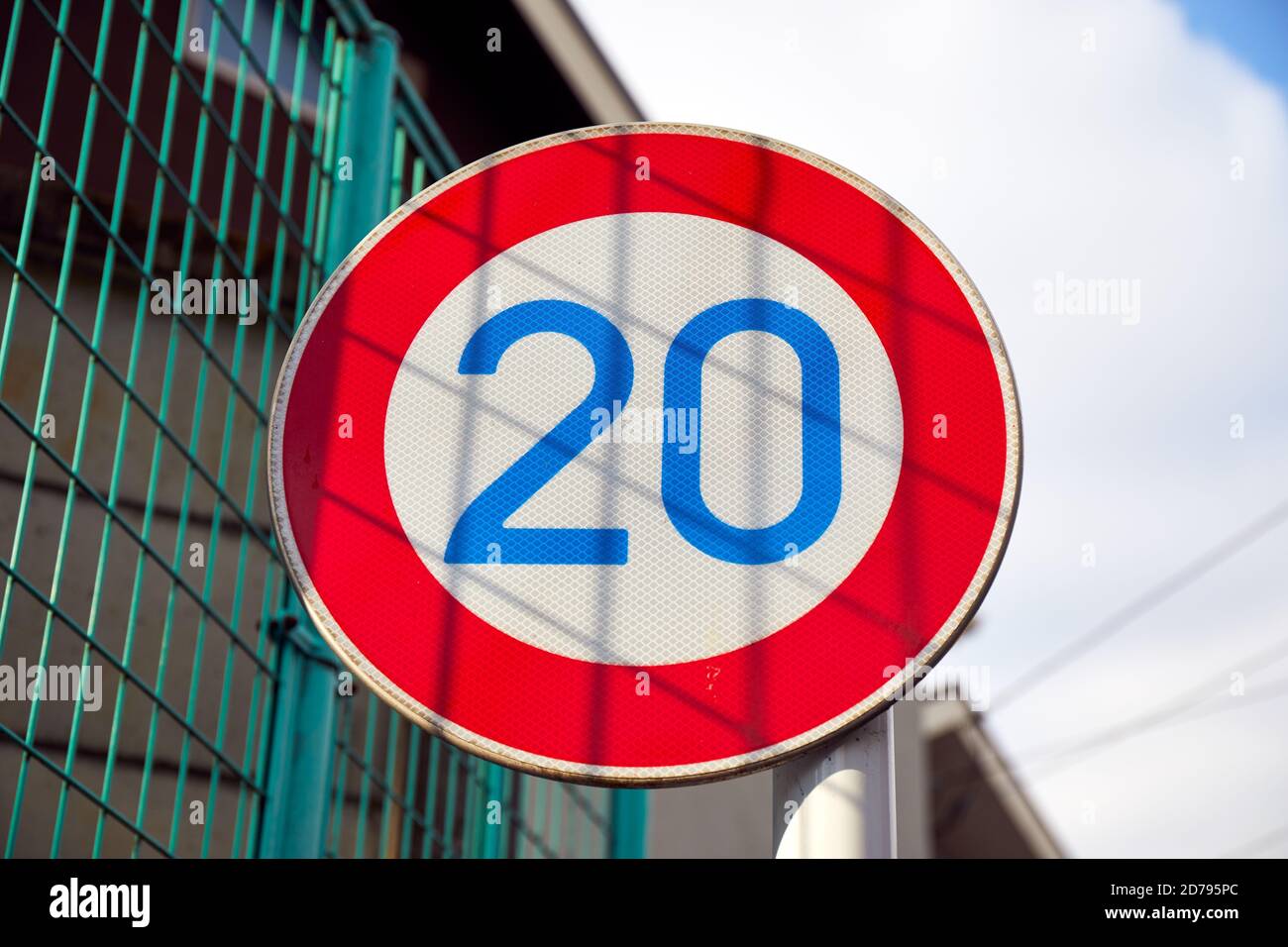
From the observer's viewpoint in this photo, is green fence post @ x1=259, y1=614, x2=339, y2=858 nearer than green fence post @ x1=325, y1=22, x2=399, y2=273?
Yes

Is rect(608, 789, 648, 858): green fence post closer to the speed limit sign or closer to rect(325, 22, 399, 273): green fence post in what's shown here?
rect(325, 22, 399, 273): green fence post

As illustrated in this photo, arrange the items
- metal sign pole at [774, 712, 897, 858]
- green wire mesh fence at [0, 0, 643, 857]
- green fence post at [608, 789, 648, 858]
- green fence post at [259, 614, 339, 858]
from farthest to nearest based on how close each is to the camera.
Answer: green fence post at [608, 789, 648, 858], green wire mesh fence at [0, 0, 643, 857], green fence post at [259, 614, 339, 858], metal sign pole at [774, 712, 897, 858]

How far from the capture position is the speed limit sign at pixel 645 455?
5.52ft

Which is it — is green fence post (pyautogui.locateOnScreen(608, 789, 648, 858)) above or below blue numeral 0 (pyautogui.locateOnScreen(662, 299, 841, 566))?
below

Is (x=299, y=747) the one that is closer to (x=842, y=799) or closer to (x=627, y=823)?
(x=842, y=799)

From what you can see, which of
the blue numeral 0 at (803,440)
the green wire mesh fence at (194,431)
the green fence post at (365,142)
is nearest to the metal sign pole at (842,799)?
the blue numeral 0 at (803,440)

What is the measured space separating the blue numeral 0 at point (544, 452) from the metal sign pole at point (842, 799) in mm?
312

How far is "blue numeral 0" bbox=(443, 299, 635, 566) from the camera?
176 cm

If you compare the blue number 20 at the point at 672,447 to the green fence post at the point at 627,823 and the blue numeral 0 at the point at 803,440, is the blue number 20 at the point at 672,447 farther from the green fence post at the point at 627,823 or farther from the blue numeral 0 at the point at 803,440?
the green fence post at the point at 627,823

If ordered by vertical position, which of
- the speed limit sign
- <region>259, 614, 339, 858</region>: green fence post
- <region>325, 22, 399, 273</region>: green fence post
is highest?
<region>325, 22, 399, 273</region>: green fence post

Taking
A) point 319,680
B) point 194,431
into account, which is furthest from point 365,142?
point 319,680

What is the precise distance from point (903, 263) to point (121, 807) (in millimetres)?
3222

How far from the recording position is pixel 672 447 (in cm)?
180

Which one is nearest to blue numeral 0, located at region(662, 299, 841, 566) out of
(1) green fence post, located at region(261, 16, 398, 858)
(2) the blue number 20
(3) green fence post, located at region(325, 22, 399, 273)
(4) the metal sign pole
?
(2) the blue number 20
